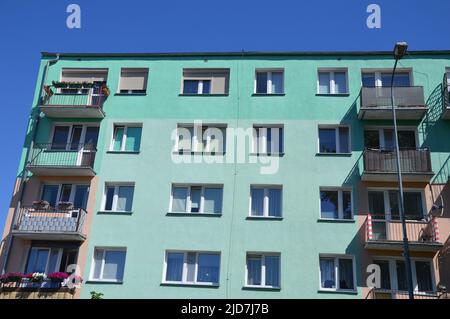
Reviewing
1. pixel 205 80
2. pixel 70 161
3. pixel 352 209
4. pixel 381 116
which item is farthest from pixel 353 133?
pixel 70 161

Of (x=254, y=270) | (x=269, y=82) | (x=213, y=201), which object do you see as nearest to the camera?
(x=254, y=270)

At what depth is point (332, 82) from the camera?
2277cm

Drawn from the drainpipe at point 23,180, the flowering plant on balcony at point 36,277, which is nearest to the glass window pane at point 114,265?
the flowering plant on balcony at point 36,277

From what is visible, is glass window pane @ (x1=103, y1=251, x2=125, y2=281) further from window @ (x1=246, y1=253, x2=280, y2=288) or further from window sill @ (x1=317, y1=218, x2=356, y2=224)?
window sill @ (x1=317, y1=218, x2=356, y2=224)

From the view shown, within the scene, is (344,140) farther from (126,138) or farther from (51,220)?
(51,220)

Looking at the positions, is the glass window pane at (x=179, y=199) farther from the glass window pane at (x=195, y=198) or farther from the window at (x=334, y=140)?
the window at (x=334, y=140)

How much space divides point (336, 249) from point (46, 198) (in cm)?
1194

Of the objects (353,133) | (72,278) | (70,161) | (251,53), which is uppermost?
(251,53)

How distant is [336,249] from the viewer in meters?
19.4

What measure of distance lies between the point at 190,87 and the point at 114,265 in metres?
8.52

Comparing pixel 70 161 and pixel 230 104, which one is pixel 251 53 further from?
pixel 70 161

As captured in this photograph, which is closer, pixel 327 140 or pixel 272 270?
pixel 272 270

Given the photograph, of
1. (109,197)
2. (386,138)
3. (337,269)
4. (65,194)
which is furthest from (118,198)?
(386,138)
